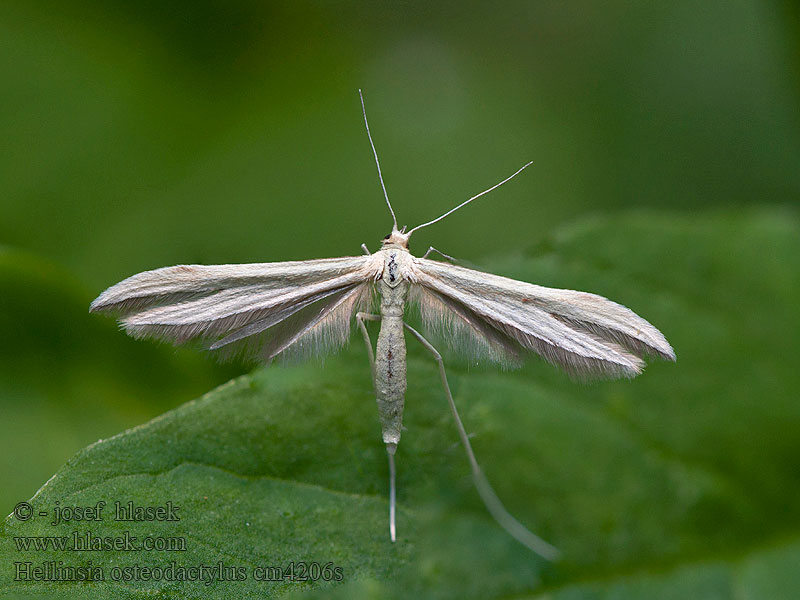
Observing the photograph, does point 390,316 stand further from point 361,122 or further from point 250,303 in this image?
point 361,122

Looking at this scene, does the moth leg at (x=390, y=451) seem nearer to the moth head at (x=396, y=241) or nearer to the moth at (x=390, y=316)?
the moth at (x=390, y=316)

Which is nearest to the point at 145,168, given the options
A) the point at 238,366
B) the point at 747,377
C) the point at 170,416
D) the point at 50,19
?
the point at 50,19

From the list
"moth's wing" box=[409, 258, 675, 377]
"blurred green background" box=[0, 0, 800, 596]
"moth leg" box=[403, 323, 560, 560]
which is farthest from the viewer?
"blurred green background" box=[0, 0, 800, 596]

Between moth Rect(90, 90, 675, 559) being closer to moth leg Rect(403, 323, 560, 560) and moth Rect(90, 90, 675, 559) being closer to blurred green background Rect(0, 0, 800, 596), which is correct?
moth leg Rect(403, 323, 560, 560)

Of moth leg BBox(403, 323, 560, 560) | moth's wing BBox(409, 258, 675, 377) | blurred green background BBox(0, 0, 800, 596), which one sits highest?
blurred green background BBox(0, 0, 800, 596)

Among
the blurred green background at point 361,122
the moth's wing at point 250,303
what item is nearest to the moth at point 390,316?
the moth's wing at point 250,303

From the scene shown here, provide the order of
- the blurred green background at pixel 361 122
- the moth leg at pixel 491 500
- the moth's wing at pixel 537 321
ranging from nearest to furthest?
the moth's wing at pixel 537 321, the moth leg at pixel 491 500, the blurred green background at pixel 361 122

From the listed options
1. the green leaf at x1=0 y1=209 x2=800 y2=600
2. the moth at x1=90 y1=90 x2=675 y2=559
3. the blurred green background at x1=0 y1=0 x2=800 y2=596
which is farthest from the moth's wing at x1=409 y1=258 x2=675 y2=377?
the blurred green background at x1=0 y1=0 x2=800 y2=596
